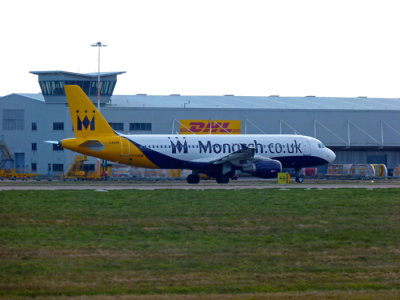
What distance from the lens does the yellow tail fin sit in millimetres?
59250

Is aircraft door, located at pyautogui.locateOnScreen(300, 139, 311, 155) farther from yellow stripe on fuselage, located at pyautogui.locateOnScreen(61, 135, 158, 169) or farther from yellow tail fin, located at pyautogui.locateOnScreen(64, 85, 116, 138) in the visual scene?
yellow tail fin, located at pyautogui.locateOnScreen(64, 85, 116, 138)

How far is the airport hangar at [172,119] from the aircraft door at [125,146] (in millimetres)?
24706

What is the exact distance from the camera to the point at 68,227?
26594 millimetres

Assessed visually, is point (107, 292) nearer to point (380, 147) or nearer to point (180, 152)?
point (180, 152)

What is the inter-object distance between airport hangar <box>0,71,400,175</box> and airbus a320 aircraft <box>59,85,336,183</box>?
78.9 ft

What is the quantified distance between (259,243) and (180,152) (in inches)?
1516

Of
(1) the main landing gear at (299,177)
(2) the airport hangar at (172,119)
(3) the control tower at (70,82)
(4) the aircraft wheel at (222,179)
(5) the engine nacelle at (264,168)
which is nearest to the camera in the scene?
(5) the engine nacelle at (264,168)

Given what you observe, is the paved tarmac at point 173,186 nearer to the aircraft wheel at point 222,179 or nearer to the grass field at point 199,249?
Answer: the aircraft wheel at point 222,179

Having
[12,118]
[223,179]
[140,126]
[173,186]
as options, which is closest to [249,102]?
[140,126]

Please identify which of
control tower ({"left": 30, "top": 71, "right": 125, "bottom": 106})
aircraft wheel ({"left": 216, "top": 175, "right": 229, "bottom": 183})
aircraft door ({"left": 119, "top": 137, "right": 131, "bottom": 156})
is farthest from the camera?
control tower ({"left": 30, "top": 71, "right": 125, "bottom": 106})

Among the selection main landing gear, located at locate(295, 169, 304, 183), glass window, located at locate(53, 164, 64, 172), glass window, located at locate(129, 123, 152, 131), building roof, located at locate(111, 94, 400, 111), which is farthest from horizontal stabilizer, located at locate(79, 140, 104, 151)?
building roof, located at locate(111, 94, 400, 111)

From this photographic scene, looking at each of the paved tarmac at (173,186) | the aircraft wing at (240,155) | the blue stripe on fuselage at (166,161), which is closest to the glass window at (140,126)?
the blue stripe on fuselage at (166,161)

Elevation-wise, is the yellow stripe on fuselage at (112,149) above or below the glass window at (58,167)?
above

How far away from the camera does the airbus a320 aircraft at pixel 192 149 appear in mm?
59219
